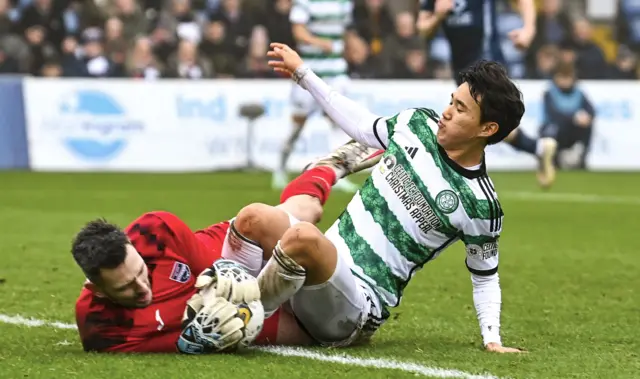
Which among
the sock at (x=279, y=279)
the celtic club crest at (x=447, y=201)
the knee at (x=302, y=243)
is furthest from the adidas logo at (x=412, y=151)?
the sock at (x=279, y=279)

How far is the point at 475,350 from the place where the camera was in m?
4.85

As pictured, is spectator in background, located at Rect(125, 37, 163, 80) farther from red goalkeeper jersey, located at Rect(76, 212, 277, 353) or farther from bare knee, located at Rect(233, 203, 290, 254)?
red goalkeeper jersey, located at Rect(76, 212, 277, 353)

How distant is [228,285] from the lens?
454cm

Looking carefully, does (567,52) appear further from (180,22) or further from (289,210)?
(289,210)

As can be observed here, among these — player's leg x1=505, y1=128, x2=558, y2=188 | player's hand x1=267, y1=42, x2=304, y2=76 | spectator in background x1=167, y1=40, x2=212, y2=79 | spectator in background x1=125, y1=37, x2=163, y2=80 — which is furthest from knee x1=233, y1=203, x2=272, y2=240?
spectator in background x1=167, y1=40, x2=212, y2=79

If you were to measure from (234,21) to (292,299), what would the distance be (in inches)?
573

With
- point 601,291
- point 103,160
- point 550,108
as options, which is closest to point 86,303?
point 601,291

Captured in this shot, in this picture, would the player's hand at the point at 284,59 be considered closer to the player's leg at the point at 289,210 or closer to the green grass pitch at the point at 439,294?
the player's leg at the point at 289,210

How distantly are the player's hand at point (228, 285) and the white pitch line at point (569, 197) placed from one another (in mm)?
8069

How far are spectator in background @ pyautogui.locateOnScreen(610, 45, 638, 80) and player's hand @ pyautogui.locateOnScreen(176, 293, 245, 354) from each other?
568 inches

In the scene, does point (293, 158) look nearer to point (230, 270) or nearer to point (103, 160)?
point (103, 160)

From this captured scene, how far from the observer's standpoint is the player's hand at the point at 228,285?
453 centimetres

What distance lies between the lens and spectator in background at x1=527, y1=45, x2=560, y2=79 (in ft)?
59.8

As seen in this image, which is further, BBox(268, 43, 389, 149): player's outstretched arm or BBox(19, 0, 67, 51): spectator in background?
BBox(19, 0, 67, 51): spectator in background
